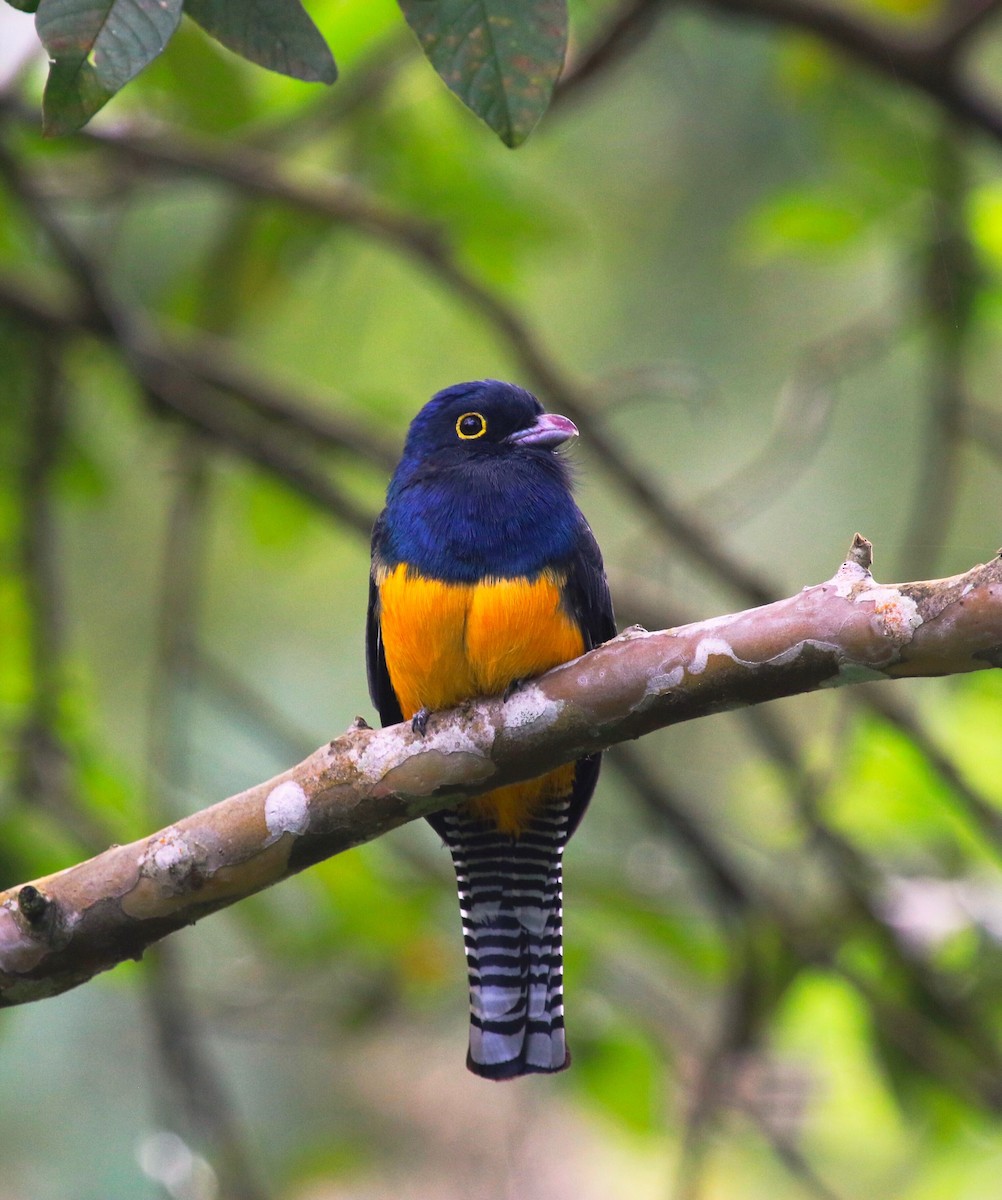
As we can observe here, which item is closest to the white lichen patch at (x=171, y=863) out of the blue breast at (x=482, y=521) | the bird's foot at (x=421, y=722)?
the bird's foot at (x=421, y=722)

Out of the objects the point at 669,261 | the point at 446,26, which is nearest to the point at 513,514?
the point at 446,26

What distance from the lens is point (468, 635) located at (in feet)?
11.0

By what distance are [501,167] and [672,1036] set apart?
3.39m

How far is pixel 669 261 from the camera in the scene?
850 centimetres

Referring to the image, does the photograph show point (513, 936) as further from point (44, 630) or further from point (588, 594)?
point (44, 630)

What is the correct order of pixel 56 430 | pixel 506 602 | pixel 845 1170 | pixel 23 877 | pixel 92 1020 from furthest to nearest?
pixel 845 1170
pixel 92 1020
pixel 56 430
pixel 23 877
pixel 506 602

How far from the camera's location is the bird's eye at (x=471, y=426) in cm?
404

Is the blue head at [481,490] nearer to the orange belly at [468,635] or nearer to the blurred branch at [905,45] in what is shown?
the orange belly at [468,635]

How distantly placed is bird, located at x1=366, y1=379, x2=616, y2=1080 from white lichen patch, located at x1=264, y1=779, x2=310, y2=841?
0.54 m

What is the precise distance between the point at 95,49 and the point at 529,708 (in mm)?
1288

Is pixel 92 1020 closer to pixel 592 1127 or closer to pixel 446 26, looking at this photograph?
pixel 592 1127

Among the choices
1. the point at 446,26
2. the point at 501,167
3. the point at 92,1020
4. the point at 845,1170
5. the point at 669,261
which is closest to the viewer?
the point at 446,26

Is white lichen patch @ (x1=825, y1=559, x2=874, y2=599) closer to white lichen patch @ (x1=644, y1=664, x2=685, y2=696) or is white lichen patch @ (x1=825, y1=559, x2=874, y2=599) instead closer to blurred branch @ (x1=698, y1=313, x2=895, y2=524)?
white lichen patch @ (x1=644, y1=664, x2=685, y2=696)

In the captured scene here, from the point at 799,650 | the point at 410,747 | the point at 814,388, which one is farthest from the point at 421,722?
the point at 814,388
